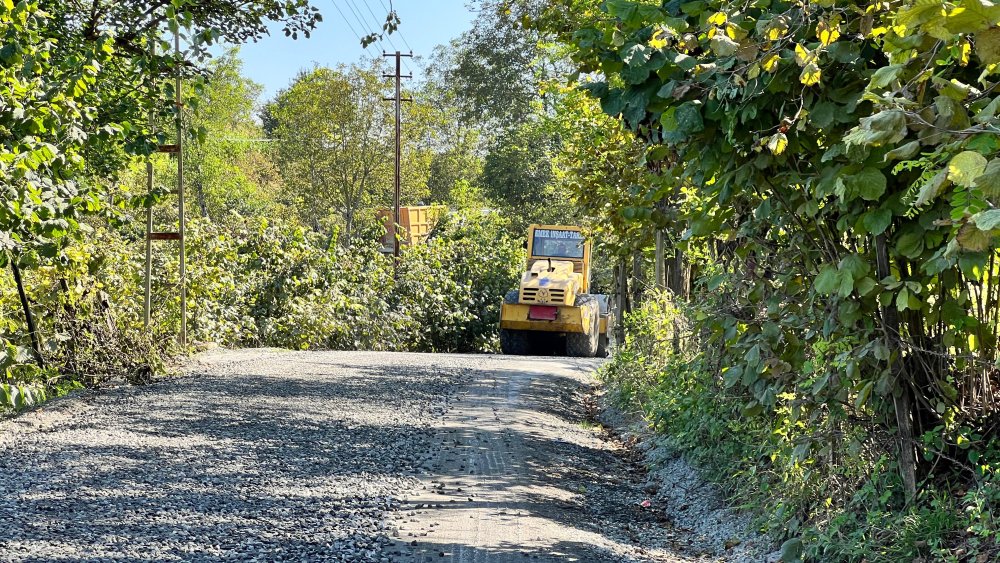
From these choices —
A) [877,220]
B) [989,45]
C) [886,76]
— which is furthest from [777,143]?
[989,45]

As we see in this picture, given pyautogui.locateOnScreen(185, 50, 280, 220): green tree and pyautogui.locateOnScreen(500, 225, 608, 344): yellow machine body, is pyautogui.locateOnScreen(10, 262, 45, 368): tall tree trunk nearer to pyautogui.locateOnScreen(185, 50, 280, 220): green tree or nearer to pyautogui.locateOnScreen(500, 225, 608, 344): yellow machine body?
pyautogui.locateOnScreen(500, 225, 608, 344): yellow machine body

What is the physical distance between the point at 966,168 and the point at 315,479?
4994mm

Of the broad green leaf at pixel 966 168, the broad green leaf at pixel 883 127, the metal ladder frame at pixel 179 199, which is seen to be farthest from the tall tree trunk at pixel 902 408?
the metal ladder frame at pixel 179 199

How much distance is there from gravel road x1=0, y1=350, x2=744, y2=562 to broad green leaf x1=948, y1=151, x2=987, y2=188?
10.6ft

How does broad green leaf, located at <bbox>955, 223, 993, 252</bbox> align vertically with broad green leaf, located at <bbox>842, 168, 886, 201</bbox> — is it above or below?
below

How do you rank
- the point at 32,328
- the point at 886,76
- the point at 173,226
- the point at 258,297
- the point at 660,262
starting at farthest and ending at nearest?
the point at 258,297 → the point at 173,226 → the point at 660,262 → the point at 32,328 → the point at 886,76

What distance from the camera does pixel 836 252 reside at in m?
4.42

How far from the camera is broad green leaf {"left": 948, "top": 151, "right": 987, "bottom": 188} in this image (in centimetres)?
234

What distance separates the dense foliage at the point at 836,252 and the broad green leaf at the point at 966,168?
542 millimetres

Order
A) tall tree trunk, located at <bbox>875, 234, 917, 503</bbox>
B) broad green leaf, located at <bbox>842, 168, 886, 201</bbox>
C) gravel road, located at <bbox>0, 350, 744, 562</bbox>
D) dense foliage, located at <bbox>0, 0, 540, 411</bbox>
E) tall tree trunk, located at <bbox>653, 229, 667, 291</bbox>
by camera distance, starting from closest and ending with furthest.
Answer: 1. broad green leaf, located at <bbox>842, 168, 886, 201</bbox>
2. tall tree trunk, located at <bbox>875, 234, 917, 503</bbox>
3. gravel road, located at <bbox>0, 350, 744, 562</bbox>
4. dense foliage, located at <bbox>0, 0, 540, 411</bbox>
5. tall tree trunk, located at <bbox>653, 229, 667, 291</bbox>

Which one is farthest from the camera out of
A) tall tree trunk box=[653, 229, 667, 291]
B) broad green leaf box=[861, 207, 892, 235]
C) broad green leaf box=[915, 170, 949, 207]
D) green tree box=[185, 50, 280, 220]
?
green tree box=[185, 50, 280, 220]

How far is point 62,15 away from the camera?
9875 mm

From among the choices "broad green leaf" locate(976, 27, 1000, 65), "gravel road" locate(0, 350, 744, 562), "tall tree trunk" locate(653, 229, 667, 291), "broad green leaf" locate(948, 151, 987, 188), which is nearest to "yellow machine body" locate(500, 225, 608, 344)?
"tall tree trunk" locate(653, 229, 667, 291)

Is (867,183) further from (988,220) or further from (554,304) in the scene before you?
(554,304)
